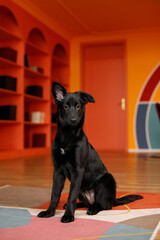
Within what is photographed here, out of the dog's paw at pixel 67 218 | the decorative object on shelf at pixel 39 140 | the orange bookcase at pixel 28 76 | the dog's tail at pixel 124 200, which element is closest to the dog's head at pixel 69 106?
the dog's paw at pixel 67 218

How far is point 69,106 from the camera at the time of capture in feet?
5.17

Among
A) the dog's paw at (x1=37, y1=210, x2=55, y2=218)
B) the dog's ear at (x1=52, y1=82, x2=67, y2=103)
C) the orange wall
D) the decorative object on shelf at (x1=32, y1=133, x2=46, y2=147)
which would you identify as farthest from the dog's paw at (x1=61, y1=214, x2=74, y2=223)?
the orange wall

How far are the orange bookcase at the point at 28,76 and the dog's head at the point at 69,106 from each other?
11.4 feet

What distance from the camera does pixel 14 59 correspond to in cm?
538

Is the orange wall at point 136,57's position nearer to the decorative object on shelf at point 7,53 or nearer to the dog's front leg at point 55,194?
the decorative object on shelf at point 7,53

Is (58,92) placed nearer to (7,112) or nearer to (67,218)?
(67,218)

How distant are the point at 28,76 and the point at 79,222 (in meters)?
5.26

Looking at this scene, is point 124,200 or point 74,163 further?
point 124,200

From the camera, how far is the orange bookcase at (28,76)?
541 cm

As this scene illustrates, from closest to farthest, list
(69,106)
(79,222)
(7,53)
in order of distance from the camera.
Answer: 1. (79,222)
2. (69,106)
3. (7,53)

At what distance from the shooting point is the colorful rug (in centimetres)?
127

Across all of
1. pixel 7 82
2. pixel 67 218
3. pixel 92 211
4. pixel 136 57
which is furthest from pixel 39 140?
pixel 67 218

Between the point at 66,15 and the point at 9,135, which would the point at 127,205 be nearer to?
the point at 9,135

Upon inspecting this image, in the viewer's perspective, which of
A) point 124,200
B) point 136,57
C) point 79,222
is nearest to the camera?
point 79,222
